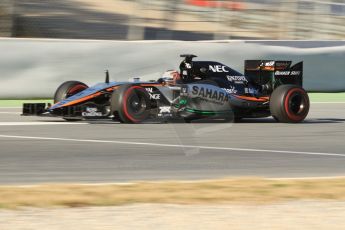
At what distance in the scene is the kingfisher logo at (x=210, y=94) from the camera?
42.1ft

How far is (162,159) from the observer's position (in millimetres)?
9203

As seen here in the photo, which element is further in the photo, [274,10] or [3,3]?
[274,10]

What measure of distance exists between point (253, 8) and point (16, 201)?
46.3 feet

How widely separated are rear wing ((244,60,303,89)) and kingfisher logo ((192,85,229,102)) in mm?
774

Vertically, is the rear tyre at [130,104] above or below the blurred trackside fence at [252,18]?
below

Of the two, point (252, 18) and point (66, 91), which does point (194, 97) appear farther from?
point (252, 18)

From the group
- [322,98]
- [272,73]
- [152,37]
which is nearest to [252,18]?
[322,98]

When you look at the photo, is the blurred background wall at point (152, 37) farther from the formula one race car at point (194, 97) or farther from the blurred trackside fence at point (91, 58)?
the formula one race car at point (194, 97)

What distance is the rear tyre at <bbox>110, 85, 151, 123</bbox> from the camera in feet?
40.1

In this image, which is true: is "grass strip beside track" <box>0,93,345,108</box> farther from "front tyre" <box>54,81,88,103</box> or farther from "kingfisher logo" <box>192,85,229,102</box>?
"kingfisher logo" <box>192,85,229,102</box>

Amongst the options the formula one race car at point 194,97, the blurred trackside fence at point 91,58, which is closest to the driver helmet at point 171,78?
the formula one race car at point 194,97

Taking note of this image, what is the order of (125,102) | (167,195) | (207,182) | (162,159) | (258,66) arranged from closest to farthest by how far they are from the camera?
(167,195)
(207,182)
(162,159)
(125,102)
(258,66)

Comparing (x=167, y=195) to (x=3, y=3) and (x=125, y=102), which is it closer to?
(x=125, y=102)

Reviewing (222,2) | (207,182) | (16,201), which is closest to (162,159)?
(207,182)
